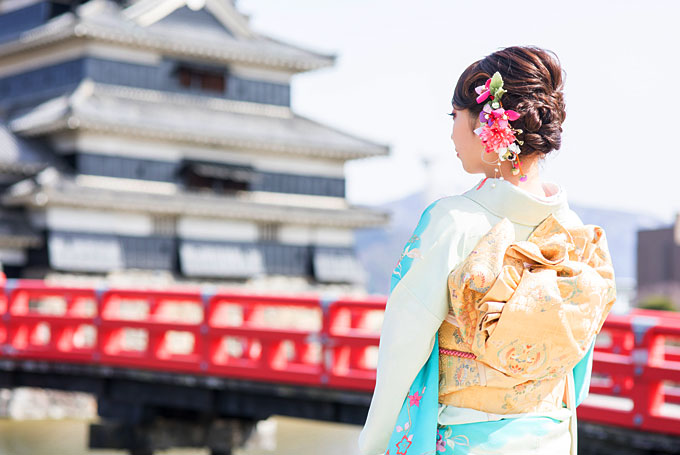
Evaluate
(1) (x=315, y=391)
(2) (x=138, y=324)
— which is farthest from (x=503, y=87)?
(2) (x=138, y=324)

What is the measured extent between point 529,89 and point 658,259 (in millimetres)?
37401

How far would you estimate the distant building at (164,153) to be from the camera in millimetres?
25062

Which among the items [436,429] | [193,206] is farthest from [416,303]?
[193,206]

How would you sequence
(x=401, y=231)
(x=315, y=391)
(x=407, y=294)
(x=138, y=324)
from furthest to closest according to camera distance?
(x=401, y=231) < (x=138, y=324) < (x=315, y=391) < (x=407, y=294)

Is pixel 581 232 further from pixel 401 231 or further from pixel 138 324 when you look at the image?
pixel 401 231

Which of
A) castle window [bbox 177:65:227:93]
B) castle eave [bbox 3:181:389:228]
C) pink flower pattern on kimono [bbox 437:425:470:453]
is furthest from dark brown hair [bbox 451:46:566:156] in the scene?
castle window [bbox 177:65:227:93]

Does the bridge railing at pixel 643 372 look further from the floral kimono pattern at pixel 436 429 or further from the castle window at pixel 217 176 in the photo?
the castle window at pixel 217 176

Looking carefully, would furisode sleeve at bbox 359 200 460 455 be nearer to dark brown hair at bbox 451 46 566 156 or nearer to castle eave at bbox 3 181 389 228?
dark brown hair at bbox 451 46 566 156

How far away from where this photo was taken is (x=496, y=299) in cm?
234

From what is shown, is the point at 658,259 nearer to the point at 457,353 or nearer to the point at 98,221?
the point at 98,221

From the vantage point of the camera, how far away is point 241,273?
27656 millimetres

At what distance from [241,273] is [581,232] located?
83.3ft

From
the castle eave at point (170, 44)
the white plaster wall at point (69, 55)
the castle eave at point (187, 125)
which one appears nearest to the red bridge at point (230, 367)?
the castle eave at point (187, 125)

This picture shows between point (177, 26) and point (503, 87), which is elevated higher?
point (177, 26)
